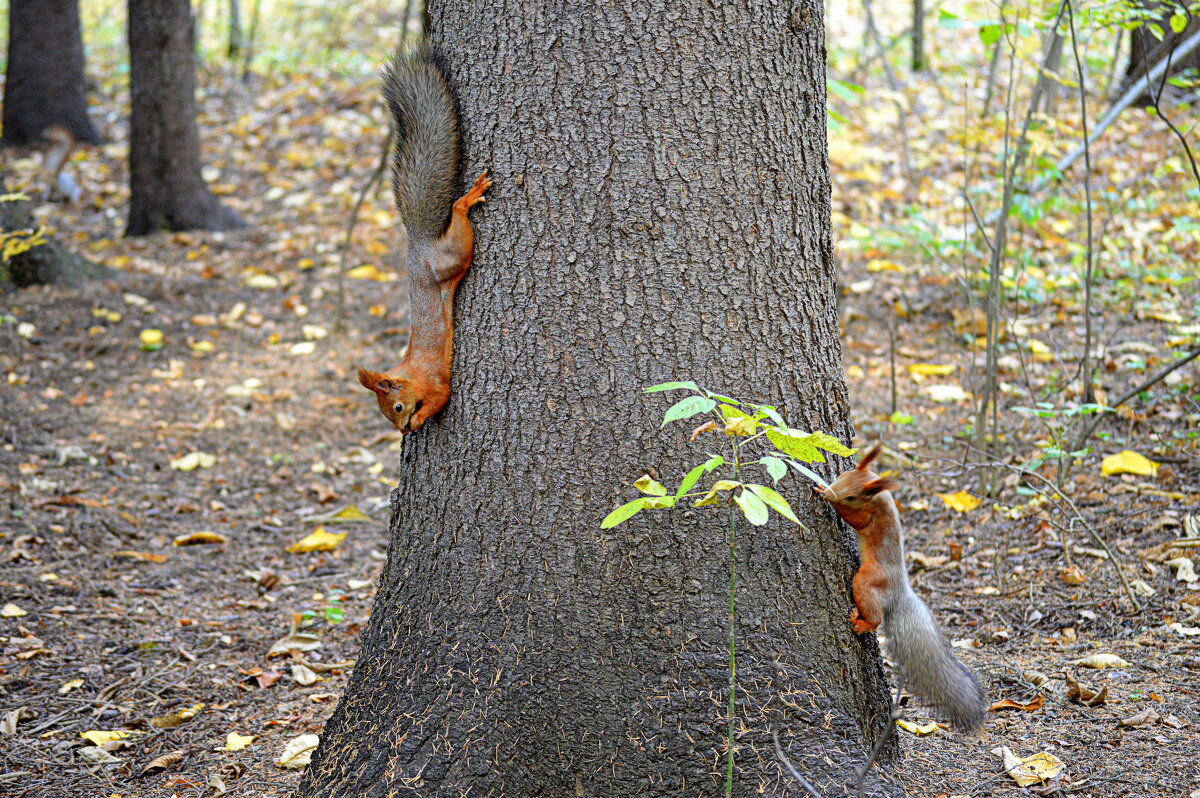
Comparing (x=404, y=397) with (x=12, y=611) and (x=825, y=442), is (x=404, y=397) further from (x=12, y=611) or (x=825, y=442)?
(x=12, y=611)

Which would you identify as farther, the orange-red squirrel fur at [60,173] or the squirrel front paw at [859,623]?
the orange-red squirrel fur at [60,173]

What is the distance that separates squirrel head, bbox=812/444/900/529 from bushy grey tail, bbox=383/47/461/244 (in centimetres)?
96

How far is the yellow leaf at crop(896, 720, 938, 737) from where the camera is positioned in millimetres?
2438

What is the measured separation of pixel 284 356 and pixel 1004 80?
7150mm

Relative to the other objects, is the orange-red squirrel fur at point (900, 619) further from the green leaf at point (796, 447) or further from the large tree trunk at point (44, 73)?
the large tree trunk at point (44, 73)

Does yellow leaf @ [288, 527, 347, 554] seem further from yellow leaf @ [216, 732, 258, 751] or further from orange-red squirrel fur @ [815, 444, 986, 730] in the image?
orange-red squirrel fur @ [815, 444, 986, 730]

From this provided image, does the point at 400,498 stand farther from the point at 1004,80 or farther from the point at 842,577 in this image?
the point at 1004,80

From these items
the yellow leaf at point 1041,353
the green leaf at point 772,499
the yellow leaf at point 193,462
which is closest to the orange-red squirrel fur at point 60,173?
the yellow leaf at point 193,462

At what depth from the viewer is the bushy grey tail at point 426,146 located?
1.98 m

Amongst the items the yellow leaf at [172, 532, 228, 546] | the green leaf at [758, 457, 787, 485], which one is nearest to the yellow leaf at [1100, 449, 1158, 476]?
the green leaf at [758, 457, 787, 485]

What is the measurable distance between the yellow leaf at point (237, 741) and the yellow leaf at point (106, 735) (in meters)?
0.26

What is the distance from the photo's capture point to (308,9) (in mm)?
14180

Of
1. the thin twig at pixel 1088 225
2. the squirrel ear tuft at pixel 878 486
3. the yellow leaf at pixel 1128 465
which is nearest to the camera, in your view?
the squirrel ear tuft at pixel 878 486

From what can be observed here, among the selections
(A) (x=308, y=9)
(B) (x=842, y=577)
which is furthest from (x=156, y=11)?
(A) (x=308, y=9)
